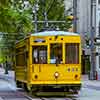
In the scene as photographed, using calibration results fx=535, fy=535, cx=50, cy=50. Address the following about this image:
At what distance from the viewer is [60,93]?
25.4m

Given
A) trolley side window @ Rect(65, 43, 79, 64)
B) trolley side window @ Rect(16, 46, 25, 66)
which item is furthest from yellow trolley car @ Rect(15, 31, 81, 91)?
trolley side window @ Rect(16, 46, 25, 66)

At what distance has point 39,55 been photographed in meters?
24.9

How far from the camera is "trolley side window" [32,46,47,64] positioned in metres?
24.8

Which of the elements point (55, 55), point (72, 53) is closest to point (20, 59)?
point (55, 55)

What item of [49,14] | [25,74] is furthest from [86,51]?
[25,74]

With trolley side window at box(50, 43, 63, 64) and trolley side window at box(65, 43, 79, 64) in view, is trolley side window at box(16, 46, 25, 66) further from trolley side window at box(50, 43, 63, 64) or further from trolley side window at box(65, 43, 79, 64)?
trolley side window at box(65, 43, 79, 64)

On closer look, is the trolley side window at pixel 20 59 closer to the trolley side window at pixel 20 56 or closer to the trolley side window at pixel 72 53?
the trolley side window at pixel 20 56

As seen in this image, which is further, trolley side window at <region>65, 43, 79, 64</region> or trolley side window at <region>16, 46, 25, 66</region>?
trolley side window at <region>16, 46, 25, 66</region>

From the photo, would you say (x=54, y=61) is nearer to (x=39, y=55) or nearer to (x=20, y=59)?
(x=39, y=55)

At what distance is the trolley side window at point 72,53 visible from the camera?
2480cm

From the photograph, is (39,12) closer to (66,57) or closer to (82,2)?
(82,2)

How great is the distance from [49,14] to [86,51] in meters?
7.09

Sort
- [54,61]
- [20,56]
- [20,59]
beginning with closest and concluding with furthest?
[54,61] → [20,59] → [20,56]

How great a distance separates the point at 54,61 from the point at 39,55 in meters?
0.76
